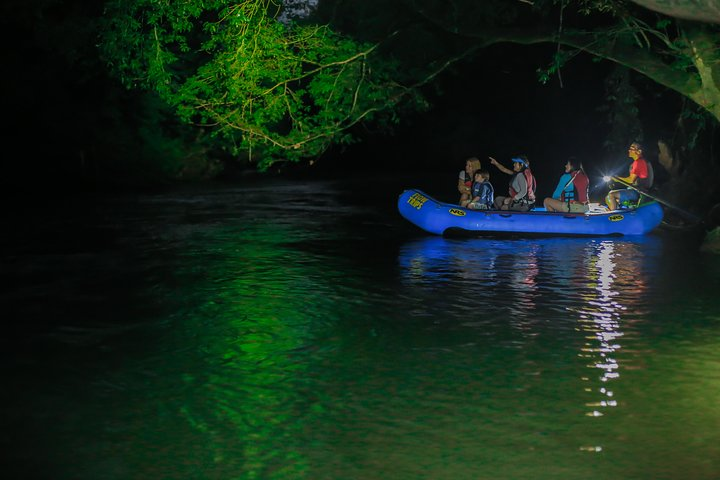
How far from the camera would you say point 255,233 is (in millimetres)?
24281

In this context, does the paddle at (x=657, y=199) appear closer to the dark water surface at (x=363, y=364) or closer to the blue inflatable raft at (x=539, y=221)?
the blue inflatable raft at (x=539, y=221)

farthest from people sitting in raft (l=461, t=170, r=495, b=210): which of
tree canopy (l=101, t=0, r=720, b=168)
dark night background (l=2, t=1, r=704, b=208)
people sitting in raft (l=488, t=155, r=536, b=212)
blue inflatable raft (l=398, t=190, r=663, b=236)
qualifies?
dark night background (l=2, t=1, r=704, b=208)

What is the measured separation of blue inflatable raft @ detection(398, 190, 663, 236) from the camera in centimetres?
2197

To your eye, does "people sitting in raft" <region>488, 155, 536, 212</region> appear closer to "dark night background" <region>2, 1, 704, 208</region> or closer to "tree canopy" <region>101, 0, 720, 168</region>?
"tree canopy" <region>101, 0, 720, 168</region>

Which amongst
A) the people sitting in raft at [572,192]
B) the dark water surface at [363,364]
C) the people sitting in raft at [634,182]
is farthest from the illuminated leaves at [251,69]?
the people sitting in raft at [634,182]

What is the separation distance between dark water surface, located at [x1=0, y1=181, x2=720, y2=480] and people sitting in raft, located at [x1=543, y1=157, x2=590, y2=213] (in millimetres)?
2239

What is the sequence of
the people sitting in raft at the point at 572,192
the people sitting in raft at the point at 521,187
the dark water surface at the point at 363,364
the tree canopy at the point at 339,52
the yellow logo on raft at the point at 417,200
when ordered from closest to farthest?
the dark water surface at the point at 363,364 < the tree canopy at the point at 339,52 < the people sitting in raft at the point at 521,187 < the people sitting in raft at the point at 572,192 < the yellow logo on raft at the point at 417,200

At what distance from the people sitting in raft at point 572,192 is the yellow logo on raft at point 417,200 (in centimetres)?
267

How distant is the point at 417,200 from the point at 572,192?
326 cm

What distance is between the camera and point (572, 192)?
2298 centimetres

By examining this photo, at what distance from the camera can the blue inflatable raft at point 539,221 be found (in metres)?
22.0

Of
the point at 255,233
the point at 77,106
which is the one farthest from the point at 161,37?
the point at 77,106

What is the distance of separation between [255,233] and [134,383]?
48.5ft

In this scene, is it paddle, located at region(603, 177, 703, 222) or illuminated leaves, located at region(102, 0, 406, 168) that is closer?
illuminated leaves, located at region(102, 0, 406, 168)
